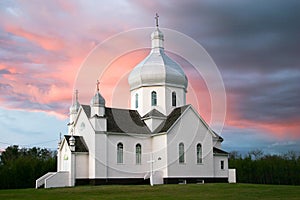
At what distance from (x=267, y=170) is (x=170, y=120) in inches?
1149

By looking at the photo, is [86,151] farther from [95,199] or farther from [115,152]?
[95,199]

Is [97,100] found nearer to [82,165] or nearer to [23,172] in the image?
[82,165]

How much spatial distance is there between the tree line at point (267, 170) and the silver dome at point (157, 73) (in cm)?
2219

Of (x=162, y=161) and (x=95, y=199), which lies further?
(x=162, y=161)

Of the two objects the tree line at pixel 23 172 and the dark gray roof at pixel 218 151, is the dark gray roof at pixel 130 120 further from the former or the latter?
the tree line at pixel 23 172

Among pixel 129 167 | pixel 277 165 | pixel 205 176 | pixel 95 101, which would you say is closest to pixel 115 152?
pixel 129 167

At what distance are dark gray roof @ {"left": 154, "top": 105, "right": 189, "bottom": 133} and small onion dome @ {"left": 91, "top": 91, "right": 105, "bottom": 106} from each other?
7.43 meters

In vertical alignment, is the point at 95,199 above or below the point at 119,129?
below

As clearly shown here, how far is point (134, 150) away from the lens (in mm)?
50719

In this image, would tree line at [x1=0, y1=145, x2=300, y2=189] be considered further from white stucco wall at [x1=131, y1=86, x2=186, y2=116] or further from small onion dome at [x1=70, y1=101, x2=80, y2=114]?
white stucco wall at [x1=131, y1=86, x2=186, y2=116]

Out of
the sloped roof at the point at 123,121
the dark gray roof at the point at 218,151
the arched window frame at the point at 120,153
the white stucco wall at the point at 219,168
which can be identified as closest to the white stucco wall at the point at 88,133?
the sloped roof at the point at 123,121

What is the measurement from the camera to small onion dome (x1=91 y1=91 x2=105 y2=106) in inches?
1927

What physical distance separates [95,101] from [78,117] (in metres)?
4.91

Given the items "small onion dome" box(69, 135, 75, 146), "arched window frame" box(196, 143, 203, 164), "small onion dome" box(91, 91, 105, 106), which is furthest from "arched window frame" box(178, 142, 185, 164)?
"small onion dome" box(69, 135, 75, 146)
